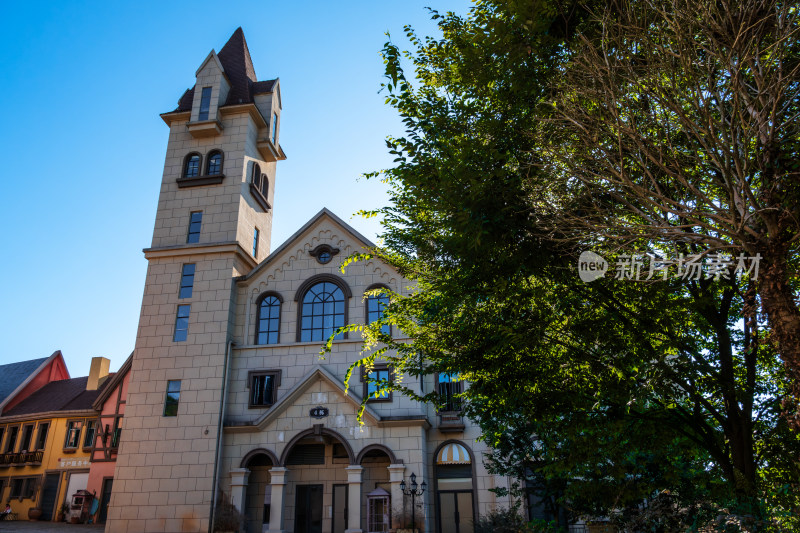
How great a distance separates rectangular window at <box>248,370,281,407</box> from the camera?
Answer: 24891mm

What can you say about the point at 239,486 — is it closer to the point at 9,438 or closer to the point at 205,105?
the point at 205,105

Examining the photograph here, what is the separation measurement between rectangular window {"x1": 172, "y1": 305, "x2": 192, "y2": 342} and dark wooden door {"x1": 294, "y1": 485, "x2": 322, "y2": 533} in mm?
8867

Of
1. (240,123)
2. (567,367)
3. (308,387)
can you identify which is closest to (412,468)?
(308,387)

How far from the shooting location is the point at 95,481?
30.2 metres

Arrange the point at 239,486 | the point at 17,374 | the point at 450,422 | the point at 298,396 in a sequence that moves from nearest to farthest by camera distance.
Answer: the point at 239,486 < the point at 450,422 < the point at 298,396 < the point at 17,374

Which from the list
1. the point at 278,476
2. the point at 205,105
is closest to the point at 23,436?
the point at 278,476

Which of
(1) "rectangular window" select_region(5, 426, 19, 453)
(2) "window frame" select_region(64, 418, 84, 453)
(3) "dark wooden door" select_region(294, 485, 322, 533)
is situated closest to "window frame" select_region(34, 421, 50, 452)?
(2) "window frame" select_region(64, 418, 84, 453)

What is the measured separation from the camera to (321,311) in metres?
26.1

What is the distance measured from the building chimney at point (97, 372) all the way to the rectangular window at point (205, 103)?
1759cm

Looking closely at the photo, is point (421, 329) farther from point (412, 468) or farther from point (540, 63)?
point (412, 468)

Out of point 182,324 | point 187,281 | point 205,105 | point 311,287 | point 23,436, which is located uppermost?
point 205,105

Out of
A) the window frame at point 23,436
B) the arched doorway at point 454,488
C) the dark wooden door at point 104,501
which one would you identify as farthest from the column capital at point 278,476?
the window frame at point 23,436

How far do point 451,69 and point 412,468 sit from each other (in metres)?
16.9

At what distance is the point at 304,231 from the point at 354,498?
41.1 feet
